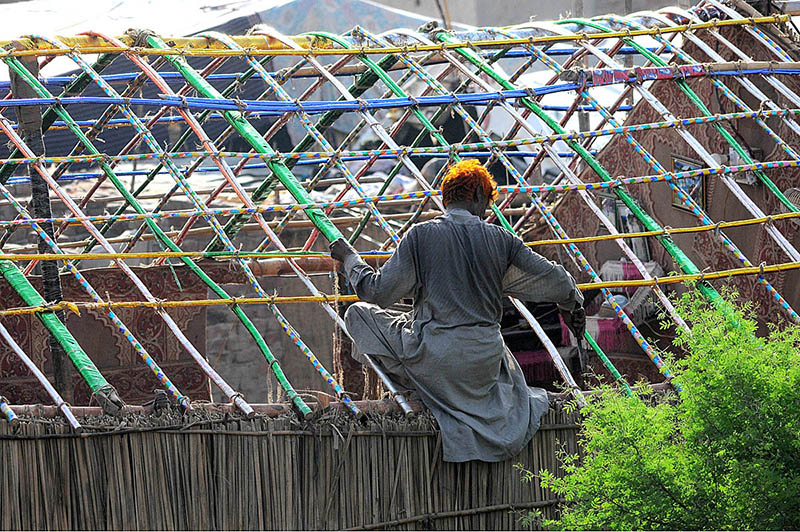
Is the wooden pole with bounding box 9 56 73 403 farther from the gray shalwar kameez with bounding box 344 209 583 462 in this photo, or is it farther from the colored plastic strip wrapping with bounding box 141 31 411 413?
the gray shalwar kameez with bounding box 344 209 583 462

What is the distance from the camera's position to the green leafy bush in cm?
307

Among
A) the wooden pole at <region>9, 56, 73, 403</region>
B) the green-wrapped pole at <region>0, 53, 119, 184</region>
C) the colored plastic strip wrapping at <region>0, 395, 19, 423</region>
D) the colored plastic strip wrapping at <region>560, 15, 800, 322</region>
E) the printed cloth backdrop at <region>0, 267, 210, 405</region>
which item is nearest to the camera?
the colored plastic strip wrapping at <region>0, 395, 19, 423</region>

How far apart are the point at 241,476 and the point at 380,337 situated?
0.86 meters

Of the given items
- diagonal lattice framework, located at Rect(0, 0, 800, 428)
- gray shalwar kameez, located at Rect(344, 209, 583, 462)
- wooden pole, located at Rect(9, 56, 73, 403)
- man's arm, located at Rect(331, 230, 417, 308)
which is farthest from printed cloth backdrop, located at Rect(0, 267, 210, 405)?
man's arm, located at Rect(331, 230, 417, 308)

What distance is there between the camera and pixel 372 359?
497 cm

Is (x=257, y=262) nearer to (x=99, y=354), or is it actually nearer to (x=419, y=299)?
(x=99, y=354)

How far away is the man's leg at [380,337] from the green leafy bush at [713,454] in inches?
63.0

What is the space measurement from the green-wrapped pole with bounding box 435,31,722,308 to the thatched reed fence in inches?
52.3

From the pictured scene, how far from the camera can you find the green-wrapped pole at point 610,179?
17.7 feet

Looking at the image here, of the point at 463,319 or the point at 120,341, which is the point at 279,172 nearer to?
the point at 463,319

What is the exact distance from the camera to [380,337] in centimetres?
488

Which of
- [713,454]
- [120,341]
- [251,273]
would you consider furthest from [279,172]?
[713,454]

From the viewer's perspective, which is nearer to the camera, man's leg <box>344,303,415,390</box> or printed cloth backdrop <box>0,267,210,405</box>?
man's leg <box>344,303,415,390</box>

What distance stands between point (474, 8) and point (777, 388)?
652 inches
